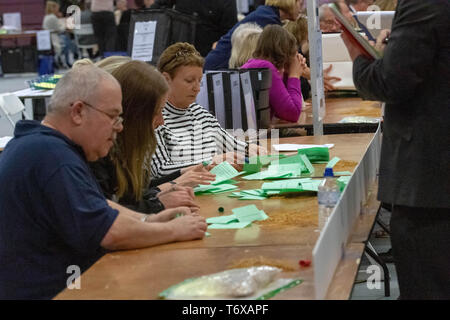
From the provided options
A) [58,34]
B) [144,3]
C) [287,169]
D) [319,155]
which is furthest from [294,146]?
[58,34]

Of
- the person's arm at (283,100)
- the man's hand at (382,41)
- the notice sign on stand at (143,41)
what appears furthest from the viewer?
the notice sign on stand at (143,41)

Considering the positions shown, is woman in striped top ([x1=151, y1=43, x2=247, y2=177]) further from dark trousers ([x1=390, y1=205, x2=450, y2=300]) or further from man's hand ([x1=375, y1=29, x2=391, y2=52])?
dark trousers ([x1=390, y1=205, x2=450, y2=300])

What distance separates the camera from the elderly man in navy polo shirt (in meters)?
2.35

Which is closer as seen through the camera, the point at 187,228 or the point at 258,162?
the point at 187,228

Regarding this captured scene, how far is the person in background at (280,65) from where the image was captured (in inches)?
217

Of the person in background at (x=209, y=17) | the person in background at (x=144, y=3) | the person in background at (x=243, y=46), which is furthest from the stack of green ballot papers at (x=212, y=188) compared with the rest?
the person in background at (x=144, y=3)

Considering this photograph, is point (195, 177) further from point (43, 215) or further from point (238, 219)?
point (43, 215)

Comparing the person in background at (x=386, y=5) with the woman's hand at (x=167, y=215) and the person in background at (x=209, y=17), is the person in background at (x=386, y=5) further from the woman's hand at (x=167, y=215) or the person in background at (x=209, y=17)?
the woman's hand at (x=167, y=215)

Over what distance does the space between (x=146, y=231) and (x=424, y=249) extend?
0.89 meters

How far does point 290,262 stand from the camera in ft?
7.52

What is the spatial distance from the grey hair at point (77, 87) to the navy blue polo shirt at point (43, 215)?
13 cm

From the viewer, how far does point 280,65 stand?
5.68 meters

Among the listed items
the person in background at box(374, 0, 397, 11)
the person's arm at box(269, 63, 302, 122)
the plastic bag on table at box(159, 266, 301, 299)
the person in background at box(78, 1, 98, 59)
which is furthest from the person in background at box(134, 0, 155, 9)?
the plastic bag on table at box(159, 266, 301, 299)

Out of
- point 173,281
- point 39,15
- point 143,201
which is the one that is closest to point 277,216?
point 143,201
